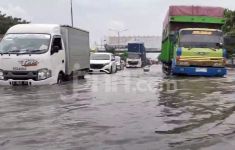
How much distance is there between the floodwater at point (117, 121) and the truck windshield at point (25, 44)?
127 inches

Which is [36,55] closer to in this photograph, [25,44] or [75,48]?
[25,44]

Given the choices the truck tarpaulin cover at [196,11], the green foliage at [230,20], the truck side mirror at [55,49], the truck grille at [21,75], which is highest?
the green foliage at [230,20]

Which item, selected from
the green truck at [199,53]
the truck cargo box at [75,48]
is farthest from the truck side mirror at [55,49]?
the green truck at [199,53]

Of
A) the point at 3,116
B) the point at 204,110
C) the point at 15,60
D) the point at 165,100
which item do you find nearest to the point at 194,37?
the point at 15,60

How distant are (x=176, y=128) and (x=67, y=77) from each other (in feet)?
38.9

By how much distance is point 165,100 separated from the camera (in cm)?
1198

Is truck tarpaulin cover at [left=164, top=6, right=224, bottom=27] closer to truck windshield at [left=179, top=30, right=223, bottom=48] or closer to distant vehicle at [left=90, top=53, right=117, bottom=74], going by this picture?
truck windshield at [left=179, top=30, right=223, bottom=48]

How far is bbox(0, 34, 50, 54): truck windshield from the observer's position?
653 inches

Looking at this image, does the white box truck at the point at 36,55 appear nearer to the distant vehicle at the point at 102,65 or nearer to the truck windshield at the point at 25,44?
the truck windshield at the point at 25,44

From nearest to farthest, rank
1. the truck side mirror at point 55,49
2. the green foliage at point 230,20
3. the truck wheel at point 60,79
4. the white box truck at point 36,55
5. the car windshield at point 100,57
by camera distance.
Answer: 1. the white box truck at point 36,55
2. the truck side mirror at point 55,49
3. the truck wheel at point 60,79
4. the car windshield at point 100,57
5. the green foliage at point 230,20

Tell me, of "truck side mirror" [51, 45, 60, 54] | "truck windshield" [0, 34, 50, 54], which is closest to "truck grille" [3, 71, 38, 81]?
"truck windshield" [0, 34, 50, 54]

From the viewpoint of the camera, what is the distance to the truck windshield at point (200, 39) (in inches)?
849

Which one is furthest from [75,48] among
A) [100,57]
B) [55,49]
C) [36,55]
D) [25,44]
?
[100,57]

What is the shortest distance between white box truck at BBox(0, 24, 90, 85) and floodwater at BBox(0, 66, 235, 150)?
2472mm
